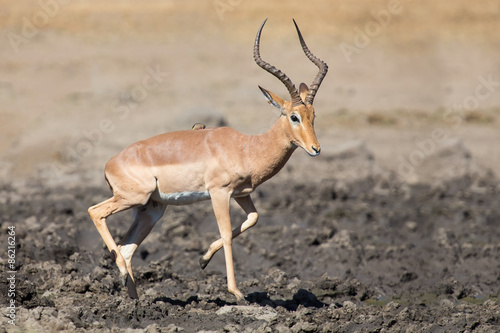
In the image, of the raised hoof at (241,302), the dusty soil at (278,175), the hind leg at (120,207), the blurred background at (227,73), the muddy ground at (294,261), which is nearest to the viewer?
the muddy ground at (294,261)

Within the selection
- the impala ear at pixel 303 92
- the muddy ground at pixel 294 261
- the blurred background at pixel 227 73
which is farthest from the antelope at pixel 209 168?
the blurred background at pixel 227 73

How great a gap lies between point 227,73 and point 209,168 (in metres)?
17.7

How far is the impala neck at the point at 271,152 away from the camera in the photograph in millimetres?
8492

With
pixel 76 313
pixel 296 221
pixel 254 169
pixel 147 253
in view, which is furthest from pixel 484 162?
pixel 76 313

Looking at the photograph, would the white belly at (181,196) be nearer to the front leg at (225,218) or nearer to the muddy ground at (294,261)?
the front leg at (225,218)

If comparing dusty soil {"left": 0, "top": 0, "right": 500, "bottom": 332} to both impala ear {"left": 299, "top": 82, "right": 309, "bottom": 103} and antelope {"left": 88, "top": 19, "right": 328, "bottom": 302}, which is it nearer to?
antelope {"left": 88, "top": 19, "right": 328, "bottom": 302}

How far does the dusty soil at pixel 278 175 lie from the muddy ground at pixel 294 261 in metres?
0.03

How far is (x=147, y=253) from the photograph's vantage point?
11.4 meters

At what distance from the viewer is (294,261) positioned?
37.4 ft

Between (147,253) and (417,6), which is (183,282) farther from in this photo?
(417,6)

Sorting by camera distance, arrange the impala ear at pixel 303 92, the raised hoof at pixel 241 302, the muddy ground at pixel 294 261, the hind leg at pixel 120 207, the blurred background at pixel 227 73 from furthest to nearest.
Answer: the blurred background at pixel 227 73 → the impala ear at pixel 303 92 → the hind leg at pixel 120 207 → the raised hoof at pixel 241 302 → the muddy ground at pixel 294 261

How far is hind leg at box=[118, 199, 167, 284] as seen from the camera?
895 cm

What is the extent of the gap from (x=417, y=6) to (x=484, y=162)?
17392 millimetres

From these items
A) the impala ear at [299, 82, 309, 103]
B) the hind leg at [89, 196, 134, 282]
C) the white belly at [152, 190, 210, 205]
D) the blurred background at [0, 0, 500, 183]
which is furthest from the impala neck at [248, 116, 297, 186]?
the blurred background at [0, 0, 500, 183]
